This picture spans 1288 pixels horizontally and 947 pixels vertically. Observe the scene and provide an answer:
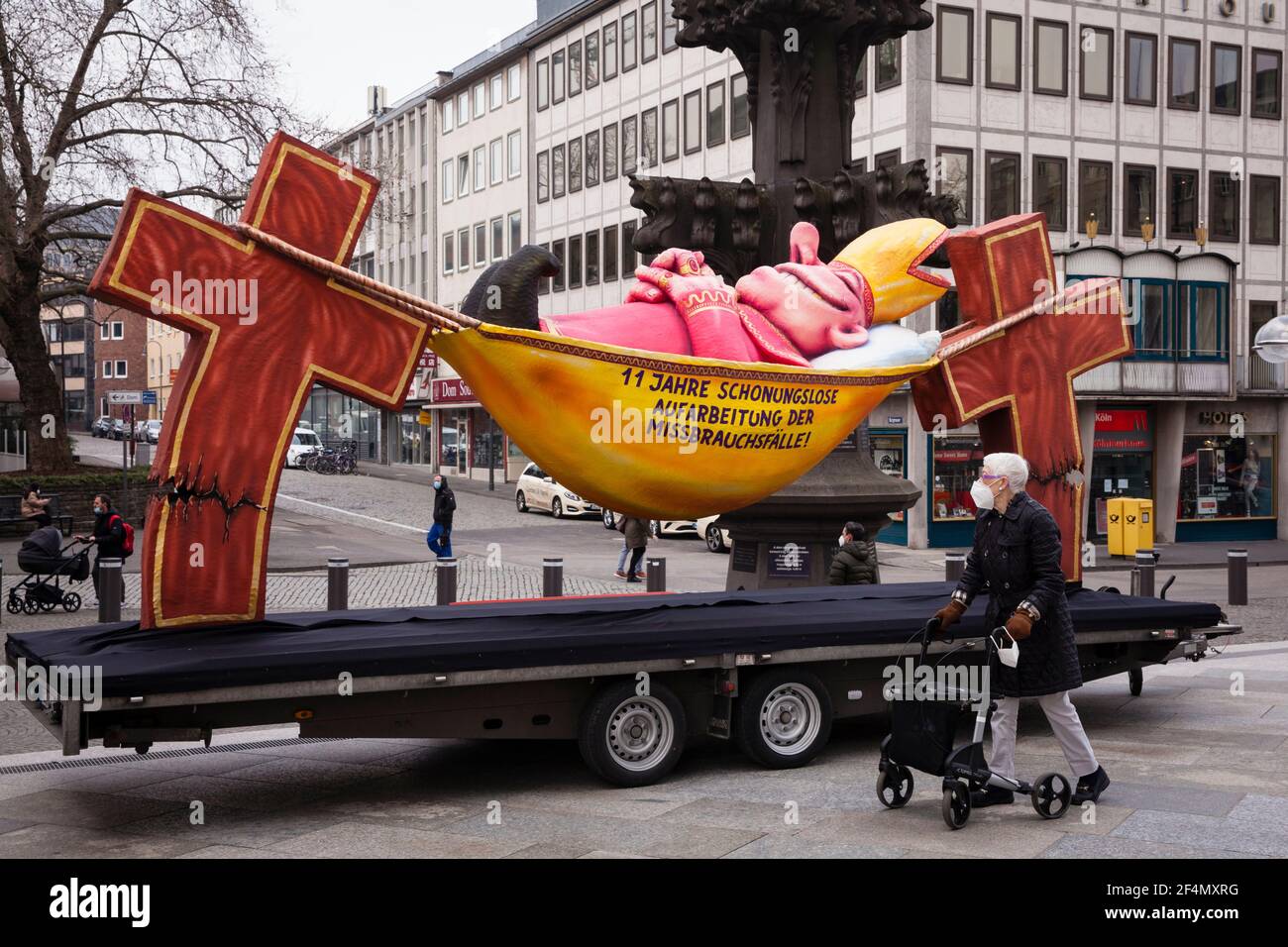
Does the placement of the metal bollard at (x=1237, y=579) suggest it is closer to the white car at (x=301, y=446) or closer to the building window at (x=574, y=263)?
the building window at (x=574, y=263)

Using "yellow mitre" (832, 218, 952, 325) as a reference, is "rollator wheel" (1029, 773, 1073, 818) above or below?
below

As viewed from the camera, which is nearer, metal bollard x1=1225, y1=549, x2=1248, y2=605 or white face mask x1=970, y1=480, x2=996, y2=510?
white face mask x1=970, y1=480, x2=996, y2=510

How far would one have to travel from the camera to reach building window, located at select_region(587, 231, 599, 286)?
152 feet

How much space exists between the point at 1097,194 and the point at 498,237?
86.8 feet

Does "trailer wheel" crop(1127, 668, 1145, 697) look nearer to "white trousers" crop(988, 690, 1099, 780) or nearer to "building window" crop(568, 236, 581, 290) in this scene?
"white trousers" crop(988, 690, 1099, 780)

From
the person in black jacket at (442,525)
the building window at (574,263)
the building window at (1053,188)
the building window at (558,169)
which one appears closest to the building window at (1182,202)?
the building window at (1053,188)

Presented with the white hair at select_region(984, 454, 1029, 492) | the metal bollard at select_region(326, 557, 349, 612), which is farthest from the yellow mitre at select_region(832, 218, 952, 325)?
the metal bollard at select_region(326, 557, 349, 612)

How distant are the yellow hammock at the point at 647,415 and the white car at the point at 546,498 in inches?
1045

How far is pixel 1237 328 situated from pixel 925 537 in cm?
1064

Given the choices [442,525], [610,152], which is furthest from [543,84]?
[442,525]

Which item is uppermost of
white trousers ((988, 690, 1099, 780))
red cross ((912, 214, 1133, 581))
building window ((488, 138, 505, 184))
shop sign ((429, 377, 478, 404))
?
building window ((488, 138, 505, 184))

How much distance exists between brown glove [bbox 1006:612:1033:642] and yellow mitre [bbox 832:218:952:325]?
11.0 feet

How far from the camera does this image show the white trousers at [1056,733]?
768 centimetres
